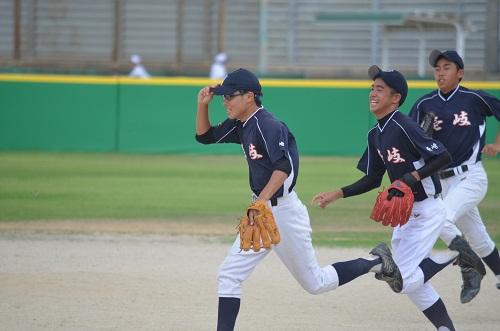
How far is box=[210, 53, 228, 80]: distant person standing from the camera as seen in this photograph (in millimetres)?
22778

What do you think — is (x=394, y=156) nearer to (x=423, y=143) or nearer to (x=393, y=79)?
(x=423, y=143)

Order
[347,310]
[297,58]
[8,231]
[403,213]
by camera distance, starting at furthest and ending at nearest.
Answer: [297,58], [8,231], [347,310], [403,213]

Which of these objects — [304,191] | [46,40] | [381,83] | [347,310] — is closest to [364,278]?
[347,310]

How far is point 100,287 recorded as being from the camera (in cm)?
752

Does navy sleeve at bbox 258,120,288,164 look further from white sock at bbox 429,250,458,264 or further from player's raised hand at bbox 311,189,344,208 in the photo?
white sock at bbox 429,250,458,264

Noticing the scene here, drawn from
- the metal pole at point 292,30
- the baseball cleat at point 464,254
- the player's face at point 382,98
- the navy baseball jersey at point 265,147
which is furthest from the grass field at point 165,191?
the metal pole at point 292,30

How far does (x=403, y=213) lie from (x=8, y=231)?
624 centimetres

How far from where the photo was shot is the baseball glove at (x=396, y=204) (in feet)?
18.0

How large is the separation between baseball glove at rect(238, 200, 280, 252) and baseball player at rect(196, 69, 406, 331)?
0.15 feet

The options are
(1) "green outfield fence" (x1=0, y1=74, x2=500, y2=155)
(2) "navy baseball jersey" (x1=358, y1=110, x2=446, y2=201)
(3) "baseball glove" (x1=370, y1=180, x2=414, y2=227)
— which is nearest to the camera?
(3) "baseball glove" (x1=370, y1=180, x2=414, y2=227)

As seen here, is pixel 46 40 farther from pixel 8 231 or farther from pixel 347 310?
pixel 347 310

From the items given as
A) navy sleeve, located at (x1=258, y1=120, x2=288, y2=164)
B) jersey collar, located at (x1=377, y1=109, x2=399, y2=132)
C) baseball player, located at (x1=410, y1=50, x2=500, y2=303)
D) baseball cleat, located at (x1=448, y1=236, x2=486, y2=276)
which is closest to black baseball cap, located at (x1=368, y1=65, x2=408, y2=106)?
jersey collar, located at (x1=377, y1=109, x2=399, y2=132)

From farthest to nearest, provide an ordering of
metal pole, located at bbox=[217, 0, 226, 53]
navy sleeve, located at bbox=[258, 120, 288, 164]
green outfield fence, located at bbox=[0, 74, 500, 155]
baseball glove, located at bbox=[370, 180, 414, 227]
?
metal pole, located at bbox=[217, 0, 226, 53], green outfield fence, located at bbox=[0, 74, 500, 155], baseball glove, located at bbox=[370, 180, 414, 227], navy sleeve, located at bbox=[258, 120, 288, 164]

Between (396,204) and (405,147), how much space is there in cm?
42
